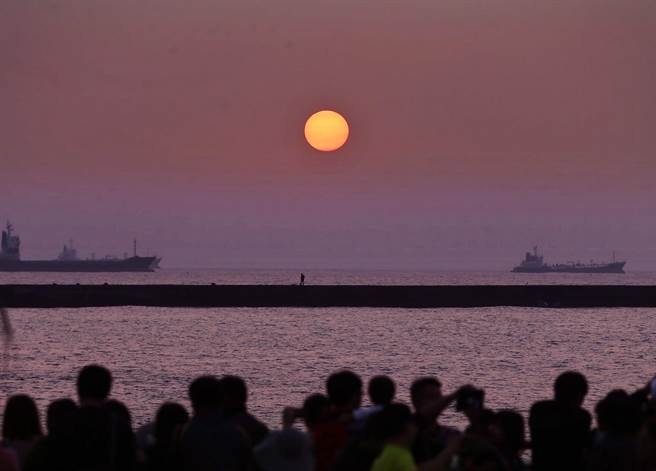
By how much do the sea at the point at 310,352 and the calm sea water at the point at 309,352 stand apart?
8cm

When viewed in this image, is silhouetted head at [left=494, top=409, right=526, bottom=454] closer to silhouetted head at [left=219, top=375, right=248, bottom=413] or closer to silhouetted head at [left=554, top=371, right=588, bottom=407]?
silhouetted head at [left=554, top=371, right=588, bottom=407]

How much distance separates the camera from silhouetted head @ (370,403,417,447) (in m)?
8.02

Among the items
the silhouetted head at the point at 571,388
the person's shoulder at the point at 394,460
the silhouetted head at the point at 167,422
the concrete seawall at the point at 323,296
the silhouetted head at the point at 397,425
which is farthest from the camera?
the concrete seawall at the point at 323,296

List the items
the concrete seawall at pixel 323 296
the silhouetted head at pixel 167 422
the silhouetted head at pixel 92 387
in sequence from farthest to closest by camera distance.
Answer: the concrete seawall at pixel 323 296
the silhouetted head at pixel 167 422
the silhouetted head at pixel 92 387

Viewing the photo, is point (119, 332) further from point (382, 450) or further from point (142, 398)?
point (382, 450)

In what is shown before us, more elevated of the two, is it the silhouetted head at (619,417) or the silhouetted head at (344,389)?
the silhouetted head at (344,389)

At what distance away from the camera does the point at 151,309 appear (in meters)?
115

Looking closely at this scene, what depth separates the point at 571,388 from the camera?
962 centimetres

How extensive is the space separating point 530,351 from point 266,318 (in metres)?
41.0

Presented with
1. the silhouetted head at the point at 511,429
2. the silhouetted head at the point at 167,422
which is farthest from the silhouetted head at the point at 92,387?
the silhouetted head at the point at 511,429

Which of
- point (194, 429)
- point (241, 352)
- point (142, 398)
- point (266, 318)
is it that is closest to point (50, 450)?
point (194, 429)

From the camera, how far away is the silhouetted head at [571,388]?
9.62 m

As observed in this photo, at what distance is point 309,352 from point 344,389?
164 ft

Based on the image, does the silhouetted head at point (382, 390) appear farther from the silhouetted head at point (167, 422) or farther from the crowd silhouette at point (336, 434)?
the silhouetted head at point (167, 422)
